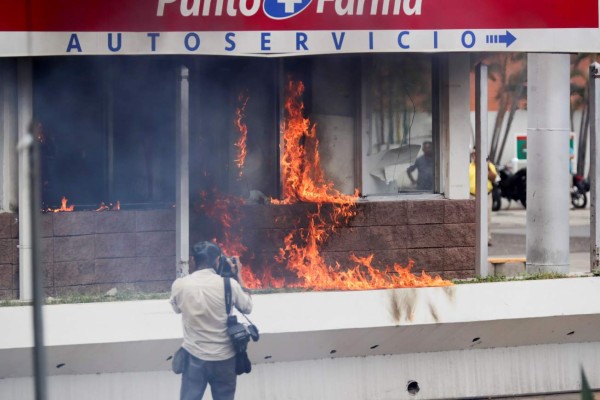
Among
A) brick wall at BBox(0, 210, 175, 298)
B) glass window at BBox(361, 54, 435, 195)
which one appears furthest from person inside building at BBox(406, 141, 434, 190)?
brick wall at BBox(0, 210, 175, 298)

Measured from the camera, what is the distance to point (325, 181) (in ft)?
39.5

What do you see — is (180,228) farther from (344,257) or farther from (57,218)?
(344,257)

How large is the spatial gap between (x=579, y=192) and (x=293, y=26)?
21.3 metres

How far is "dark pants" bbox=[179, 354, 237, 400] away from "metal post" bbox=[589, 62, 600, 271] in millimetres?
5198

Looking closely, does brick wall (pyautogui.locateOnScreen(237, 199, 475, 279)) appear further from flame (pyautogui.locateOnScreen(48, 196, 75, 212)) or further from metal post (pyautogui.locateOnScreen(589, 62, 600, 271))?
A: flame (pyautogui.locateOnScreen(48, 196, 75, 212))

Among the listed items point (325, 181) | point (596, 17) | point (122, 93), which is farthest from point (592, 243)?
point (122, 93)

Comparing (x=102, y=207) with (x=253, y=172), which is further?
(x=253, y=172)

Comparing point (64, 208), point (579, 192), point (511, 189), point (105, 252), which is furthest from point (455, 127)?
point (579, 192)

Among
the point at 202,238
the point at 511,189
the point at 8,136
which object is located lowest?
the point at 202,238

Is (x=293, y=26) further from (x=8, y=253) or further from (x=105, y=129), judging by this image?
(x=8, y=253)

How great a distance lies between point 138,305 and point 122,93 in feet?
13.4

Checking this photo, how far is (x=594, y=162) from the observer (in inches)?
440

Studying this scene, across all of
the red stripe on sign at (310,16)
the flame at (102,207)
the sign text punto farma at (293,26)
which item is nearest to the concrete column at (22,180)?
the flame at (102,207)

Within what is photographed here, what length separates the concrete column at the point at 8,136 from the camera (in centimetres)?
1054
